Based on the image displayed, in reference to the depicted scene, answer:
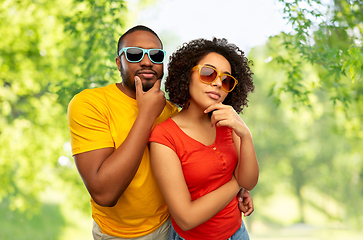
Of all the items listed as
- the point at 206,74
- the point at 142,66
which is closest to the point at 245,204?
the point at 206,74

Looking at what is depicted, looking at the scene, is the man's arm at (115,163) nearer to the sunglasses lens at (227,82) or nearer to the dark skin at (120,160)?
the dark skin at (120,160)

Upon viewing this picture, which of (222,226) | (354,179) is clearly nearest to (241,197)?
(222,226)

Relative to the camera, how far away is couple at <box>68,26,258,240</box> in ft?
4.88

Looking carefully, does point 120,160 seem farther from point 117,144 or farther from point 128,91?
point 128,91

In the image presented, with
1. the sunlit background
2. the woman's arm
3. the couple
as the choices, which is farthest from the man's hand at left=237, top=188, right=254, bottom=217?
the sunlit background

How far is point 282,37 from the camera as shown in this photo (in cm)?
414

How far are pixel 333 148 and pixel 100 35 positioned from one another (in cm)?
1576

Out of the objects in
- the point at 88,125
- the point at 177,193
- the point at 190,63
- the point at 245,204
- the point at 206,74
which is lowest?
the point at 245,204

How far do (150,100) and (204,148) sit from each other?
430 mm

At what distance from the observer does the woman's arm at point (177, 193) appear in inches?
57.1

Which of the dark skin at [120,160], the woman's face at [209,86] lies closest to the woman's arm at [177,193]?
the dark skin at [120,160]

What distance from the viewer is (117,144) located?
5.37ft

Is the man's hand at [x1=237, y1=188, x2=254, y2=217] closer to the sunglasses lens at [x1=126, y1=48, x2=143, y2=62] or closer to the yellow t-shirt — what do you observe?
the yellow t-shirt

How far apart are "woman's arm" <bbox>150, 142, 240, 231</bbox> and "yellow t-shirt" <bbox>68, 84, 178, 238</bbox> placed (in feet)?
0.79
